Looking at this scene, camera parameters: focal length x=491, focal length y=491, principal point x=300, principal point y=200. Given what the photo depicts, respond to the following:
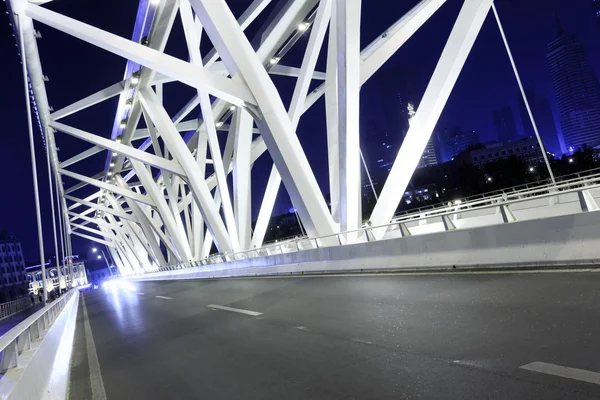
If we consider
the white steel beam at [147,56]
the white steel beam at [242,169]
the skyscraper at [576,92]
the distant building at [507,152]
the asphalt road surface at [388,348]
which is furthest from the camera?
the distant building at [507,152]

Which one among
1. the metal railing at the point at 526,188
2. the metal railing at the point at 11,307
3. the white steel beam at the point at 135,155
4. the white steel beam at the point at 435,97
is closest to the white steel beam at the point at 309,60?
the white steel beam at the point at 435,97

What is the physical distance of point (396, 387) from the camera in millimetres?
3891

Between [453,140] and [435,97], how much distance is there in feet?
639

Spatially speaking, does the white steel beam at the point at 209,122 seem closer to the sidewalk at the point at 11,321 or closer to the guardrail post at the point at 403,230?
the guardrail post at the point at 403,230

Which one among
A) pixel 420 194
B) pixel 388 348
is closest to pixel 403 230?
pixel 388 348

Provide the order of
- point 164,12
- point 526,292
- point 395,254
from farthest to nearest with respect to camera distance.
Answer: point 164,12 → point 395,254 → point 526,292

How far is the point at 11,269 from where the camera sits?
14550cm

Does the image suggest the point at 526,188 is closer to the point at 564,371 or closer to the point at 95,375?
the point at 95,375

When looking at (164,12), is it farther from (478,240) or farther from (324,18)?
(478,240)

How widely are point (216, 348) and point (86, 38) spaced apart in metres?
11.4

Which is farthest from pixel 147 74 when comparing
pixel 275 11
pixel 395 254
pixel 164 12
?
pixel 395 254

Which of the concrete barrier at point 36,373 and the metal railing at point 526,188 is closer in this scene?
the concrete barrier at point 36,373

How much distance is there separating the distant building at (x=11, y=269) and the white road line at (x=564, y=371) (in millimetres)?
147772

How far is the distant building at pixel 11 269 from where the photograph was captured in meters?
137
